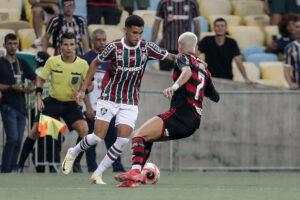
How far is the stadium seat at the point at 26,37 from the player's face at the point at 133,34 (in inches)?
248

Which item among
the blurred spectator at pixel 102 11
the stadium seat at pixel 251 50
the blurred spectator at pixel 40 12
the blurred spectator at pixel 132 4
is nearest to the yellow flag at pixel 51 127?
the blurred spectator at pixel 40 12

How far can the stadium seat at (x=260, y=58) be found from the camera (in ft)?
58.3

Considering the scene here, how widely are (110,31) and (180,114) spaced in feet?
22.3

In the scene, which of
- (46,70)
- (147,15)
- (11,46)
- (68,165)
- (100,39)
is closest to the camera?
(68,165)

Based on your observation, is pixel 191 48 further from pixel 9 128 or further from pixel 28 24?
pixel 28 24

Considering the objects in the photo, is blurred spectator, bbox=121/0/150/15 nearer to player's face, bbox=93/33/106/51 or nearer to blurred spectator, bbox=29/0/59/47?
blurred spectator, bbox=29/0/59/47

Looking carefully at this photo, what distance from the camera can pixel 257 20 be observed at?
19438 millimetres

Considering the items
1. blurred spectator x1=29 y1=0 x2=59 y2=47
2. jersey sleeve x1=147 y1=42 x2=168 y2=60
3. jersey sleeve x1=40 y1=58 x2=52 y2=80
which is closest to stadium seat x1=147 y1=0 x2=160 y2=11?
blurred spectator x1=29 y1=0 x2=59 y2=47

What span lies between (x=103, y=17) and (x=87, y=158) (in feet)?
15.2

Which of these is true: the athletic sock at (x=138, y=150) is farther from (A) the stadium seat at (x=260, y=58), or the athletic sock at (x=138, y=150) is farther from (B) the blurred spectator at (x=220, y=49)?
(A) the stadium seat at (x=260, y=58)

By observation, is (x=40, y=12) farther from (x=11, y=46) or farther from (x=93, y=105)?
(x=93, y=105)

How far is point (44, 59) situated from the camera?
14.3 m

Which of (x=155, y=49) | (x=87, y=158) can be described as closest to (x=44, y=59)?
(x=87, y=158)

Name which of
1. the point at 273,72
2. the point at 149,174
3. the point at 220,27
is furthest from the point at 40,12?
the point at 149,174
